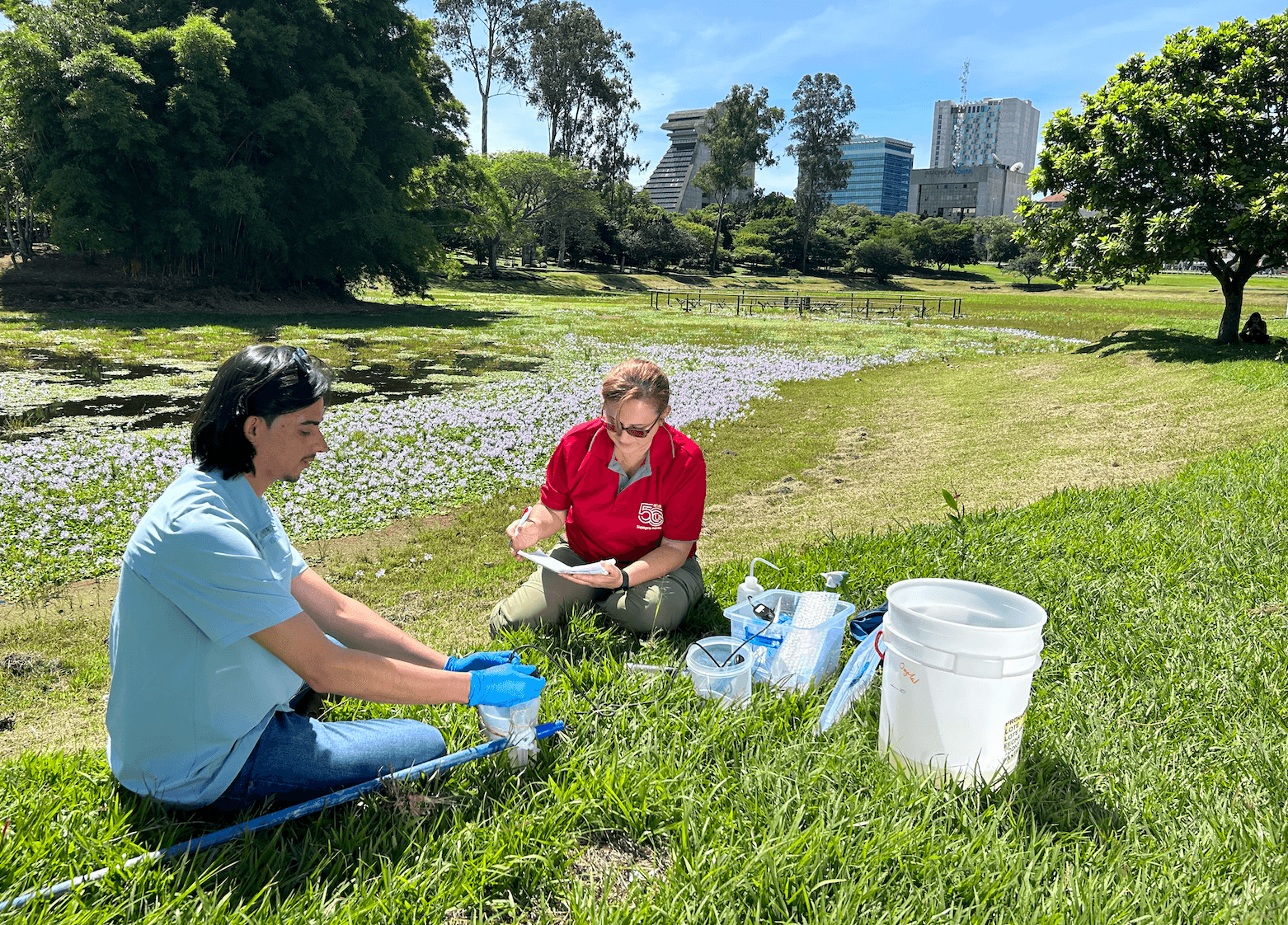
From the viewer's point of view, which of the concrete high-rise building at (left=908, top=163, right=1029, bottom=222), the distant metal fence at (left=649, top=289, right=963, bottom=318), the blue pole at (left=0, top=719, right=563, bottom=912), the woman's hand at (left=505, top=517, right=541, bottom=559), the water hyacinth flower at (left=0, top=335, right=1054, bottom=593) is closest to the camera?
the blue pole at (left=0, top=719, right=563, bottom=912)

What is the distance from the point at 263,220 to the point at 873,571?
27.9 m

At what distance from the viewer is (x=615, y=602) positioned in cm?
382

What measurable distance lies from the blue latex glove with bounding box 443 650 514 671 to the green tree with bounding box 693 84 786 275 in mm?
64312

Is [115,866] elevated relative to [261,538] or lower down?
lower down

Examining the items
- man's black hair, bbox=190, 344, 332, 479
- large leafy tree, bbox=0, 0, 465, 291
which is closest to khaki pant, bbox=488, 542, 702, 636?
man's black hair, bbox=190, 344, 332, 479

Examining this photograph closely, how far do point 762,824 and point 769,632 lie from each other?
3.66 ft

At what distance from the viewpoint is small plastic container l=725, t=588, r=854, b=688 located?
328cm

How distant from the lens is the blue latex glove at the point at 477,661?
2.83 m

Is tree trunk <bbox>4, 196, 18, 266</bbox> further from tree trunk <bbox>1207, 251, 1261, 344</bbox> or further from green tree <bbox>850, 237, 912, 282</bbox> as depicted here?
green tree <bbox>850, 237, 912, 282</bbox>

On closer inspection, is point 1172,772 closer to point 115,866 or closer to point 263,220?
point 115,866

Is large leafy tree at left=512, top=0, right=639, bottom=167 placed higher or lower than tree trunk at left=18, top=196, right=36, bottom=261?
higher

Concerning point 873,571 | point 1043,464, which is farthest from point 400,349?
point 873,571

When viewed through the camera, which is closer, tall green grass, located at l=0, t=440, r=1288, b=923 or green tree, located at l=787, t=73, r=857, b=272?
tall green grass, located at l=0, t=440, r=1288, b=923

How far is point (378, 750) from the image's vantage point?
96.9 inches
